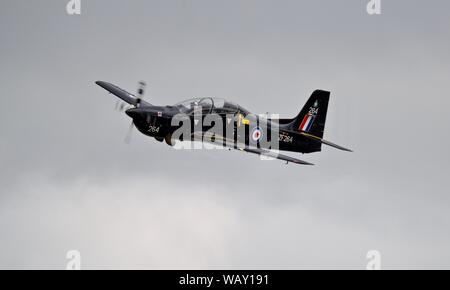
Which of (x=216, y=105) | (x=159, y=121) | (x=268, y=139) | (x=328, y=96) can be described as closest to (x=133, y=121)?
(x=159, y=121)

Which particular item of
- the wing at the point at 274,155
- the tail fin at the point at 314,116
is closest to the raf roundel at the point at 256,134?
the tail fin at the point at 314,116

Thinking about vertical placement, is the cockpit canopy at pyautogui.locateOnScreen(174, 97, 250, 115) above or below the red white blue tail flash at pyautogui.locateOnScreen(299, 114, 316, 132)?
above

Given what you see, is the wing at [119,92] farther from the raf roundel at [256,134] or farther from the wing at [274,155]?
the wing at [274,155]

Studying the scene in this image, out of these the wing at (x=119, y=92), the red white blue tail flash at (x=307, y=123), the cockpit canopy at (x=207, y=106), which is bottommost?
the red white blue tail flash at (x=307, y=123)

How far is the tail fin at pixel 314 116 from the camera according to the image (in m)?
57.5

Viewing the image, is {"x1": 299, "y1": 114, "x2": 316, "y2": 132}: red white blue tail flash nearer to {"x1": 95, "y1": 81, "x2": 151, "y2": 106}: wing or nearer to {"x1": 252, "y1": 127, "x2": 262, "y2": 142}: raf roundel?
{"x1": 252, "y1": 127, "x2": 262, "y2": 142}: raf roundel

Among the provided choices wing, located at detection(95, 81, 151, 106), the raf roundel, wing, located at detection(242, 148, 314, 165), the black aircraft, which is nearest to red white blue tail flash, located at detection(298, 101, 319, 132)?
the black aircraft

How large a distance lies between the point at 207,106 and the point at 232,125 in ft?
6.34

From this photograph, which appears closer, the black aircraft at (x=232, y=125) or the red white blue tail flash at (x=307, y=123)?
the black aircraft at (x=232, y=125)

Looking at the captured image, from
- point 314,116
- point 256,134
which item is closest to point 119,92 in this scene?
point 256,134

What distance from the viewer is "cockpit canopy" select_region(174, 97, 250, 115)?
53875 mm

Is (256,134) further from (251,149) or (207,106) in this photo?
(251,149)
